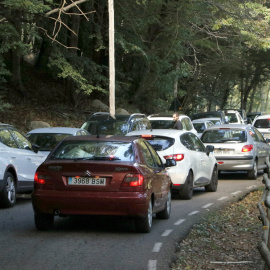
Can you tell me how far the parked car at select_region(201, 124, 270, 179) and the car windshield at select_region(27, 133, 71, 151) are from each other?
557cm

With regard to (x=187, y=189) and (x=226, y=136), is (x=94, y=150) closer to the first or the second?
(x=187, y=189)

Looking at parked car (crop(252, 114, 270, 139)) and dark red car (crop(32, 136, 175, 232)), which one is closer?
dark red car (crop(32, 136, 175, 232))

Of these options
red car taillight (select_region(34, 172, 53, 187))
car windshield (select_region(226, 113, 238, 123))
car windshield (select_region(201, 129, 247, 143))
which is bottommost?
car windshield (select_region(226, 113, 238, 123))

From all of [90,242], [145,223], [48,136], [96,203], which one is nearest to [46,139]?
[48,136]

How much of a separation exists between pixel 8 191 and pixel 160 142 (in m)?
3.71

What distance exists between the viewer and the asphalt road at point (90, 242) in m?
7.56

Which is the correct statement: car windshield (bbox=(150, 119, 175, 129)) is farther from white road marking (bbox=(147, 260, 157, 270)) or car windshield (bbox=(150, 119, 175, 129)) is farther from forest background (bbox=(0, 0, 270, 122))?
white road marking (bbox=(147, 260, 157, 270))

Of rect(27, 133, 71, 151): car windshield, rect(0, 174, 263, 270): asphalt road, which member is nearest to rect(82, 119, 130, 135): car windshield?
rect(27, 133, 71, 151): car windshield

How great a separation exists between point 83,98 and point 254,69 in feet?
93.2

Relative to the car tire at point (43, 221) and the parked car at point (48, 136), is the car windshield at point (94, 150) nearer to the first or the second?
the car tire at point (43, 221)

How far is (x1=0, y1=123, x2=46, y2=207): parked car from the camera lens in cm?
1289

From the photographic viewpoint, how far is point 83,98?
119 ft

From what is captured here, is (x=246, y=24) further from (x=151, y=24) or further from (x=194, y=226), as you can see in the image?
(x=194, y=226)

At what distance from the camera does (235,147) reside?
2017cm
